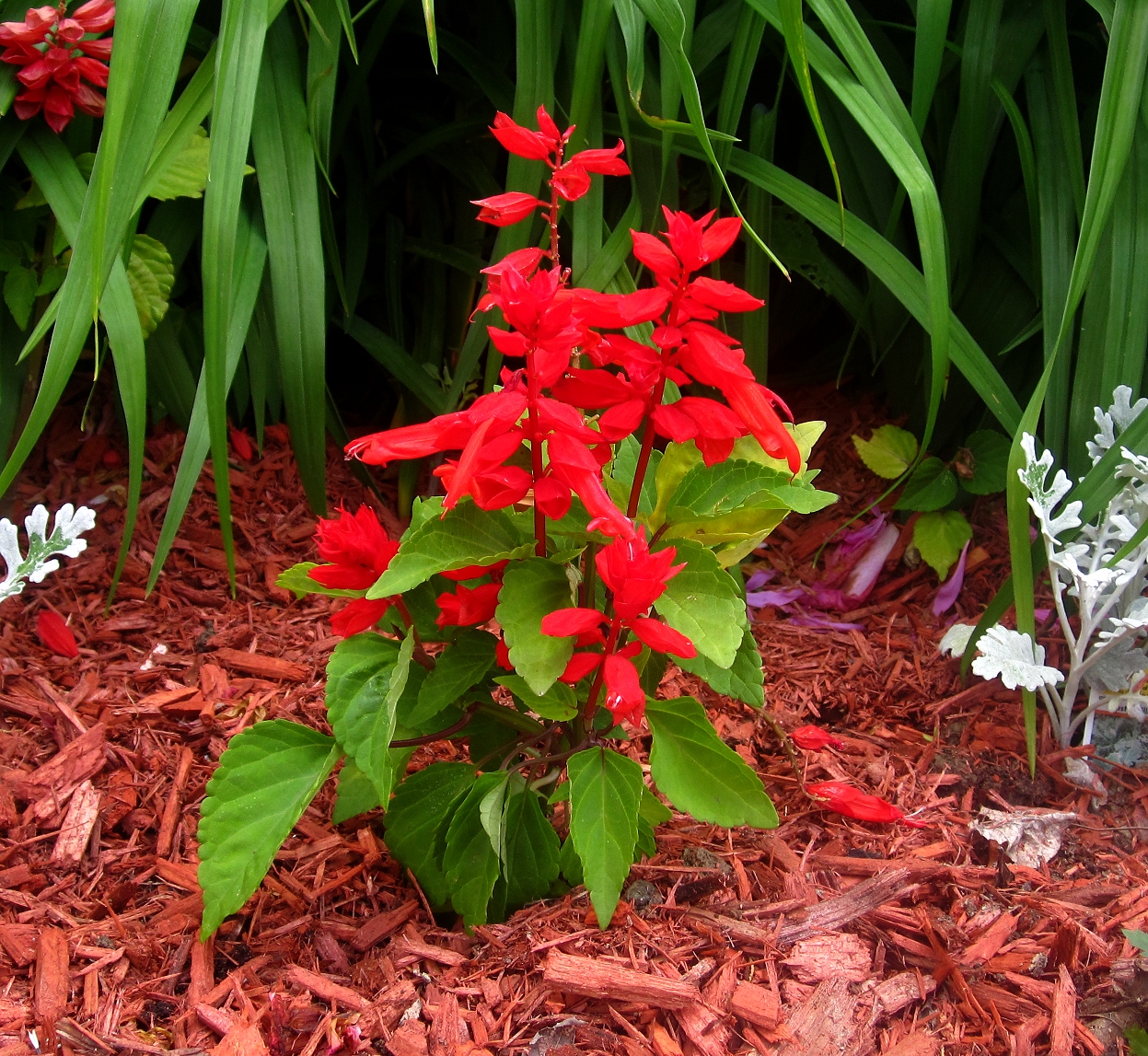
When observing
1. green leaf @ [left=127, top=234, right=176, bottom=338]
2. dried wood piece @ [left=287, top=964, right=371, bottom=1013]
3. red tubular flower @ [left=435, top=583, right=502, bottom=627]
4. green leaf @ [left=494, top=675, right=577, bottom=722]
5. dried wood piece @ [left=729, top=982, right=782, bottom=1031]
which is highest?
green leaf @ [left=127, top=234, right=176, bottom=338]

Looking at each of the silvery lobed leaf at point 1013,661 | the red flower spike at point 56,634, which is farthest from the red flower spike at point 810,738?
the red flower spike at point 56,634

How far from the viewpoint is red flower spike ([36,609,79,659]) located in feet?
4.14

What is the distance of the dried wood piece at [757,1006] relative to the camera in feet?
2.55

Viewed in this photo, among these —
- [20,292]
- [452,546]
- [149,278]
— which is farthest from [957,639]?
[20,292]

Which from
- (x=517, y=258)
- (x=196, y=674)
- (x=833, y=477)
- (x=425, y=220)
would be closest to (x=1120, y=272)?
(x=833, y=477)

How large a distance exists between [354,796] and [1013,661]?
0.70 metres

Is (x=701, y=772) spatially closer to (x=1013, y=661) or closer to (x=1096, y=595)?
(x=1013, y=661)

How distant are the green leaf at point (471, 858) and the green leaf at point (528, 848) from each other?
3 cm

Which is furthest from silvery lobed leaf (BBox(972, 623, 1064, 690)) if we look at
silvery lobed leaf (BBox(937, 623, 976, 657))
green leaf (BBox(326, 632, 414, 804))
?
green leaf (BBox(326, 632, 414, 804))

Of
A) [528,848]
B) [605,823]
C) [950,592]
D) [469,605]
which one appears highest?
[469,605]

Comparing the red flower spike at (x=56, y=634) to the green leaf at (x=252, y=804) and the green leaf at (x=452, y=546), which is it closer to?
the green leaf at (x=252, y=804)

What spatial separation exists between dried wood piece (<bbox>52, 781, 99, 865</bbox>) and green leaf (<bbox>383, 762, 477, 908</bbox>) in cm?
34

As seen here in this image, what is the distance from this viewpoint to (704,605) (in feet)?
2.29

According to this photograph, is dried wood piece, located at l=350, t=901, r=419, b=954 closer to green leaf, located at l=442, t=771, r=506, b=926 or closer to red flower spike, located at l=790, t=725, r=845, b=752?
green leaf, located at l=442, t=771, r=506, b=926
